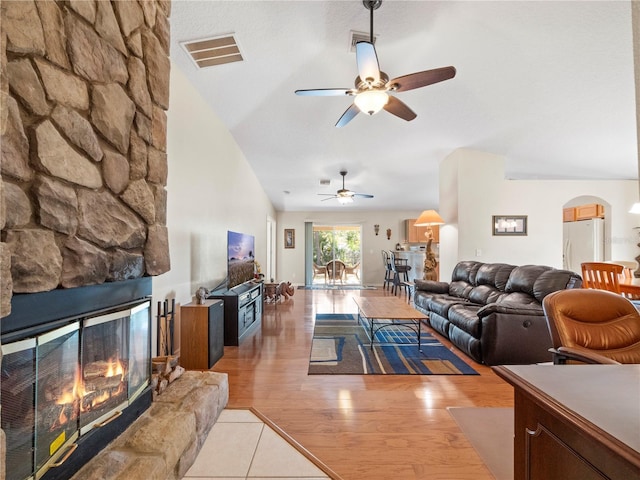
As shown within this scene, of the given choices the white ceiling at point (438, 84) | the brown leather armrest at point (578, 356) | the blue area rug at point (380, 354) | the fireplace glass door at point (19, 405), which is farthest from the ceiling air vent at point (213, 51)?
the brown leather armrest at point (578, 356)

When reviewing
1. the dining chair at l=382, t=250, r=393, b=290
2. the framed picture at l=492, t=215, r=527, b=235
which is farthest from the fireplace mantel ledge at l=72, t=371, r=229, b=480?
the dining chair at l=382, t=250, r=393, b=290

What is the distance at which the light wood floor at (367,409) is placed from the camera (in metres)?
1.67

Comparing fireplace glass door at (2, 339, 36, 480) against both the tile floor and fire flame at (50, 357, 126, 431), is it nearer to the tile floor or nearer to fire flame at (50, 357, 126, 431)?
fire flame at (50, 357, 126, 431)

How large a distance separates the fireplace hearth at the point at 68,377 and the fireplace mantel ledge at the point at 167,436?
70 millimetres

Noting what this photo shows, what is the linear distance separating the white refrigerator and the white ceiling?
1012mm

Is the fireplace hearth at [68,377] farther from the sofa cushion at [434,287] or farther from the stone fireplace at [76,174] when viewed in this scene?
the sofa cushion at [434,287]

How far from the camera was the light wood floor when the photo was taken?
5.48 ft

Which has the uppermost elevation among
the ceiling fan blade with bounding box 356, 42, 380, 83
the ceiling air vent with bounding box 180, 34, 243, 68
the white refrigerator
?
the ceiling air vent with bounding box 180, 34, 243, 68

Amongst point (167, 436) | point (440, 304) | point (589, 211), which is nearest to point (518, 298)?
point (440, 304)

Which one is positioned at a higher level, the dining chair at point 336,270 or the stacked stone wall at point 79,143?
the stacked stone wall at point 79,143

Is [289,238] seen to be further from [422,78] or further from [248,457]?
[248,457]

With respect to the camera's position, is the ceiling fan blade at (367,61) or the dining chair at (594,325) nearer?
the dining chair at (594,325)

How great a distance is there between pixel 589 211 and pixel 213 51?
25.0ft

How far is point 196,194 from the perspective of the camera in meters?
3.35
